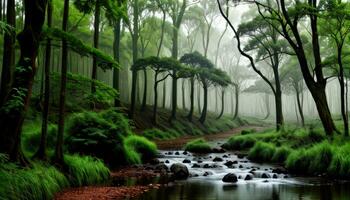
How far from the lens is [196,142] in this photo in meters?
20.7

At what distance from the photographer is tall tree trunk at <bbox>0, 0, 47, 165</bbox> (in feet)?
24.1

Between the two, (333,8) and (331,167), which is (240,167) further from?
(333,8)

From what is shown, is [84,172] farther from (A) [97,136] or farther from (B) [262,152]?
(B) [262,152]

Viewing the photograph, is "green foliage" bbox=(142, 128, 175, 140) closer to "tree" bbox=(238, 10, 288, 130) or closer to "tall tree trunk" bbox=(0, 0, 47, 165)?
"tree" bbox=(238, 10, 288, 130)

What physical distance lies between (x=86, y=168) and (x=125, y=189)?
4.78ft

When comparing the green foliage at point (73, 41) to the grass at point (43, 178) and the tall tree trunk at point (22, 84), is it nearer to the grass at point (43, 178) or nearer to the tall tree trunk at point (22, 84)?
the tall tree trunk at point (22, 84)

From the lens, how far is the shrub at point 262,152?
1567 cm

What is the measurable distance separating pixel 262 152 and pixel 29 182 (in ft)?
37.7

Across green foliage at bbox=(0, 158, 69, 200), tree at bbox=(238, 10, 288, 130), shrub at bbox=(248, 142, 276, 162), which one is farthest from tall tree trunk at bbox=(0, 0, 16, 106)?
tree at bbox=(238, 10, 288, 130)

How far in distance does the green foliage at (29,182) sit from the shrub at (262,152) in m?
9.94

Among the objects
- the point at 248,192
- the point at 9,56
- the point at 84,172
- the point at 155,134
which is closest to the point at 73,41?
the point at 9,56

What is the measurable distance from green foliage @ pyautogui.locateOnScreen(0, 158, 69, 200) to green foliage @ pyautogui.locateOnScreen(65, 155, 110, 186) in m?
0.73

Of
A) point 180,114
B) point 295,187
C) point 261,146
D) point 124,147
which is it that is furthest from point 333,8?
point 180,114

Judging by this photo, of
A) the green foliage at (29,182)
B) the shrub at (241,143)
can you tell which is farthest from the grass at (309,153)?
the green foliage at (29,182)
